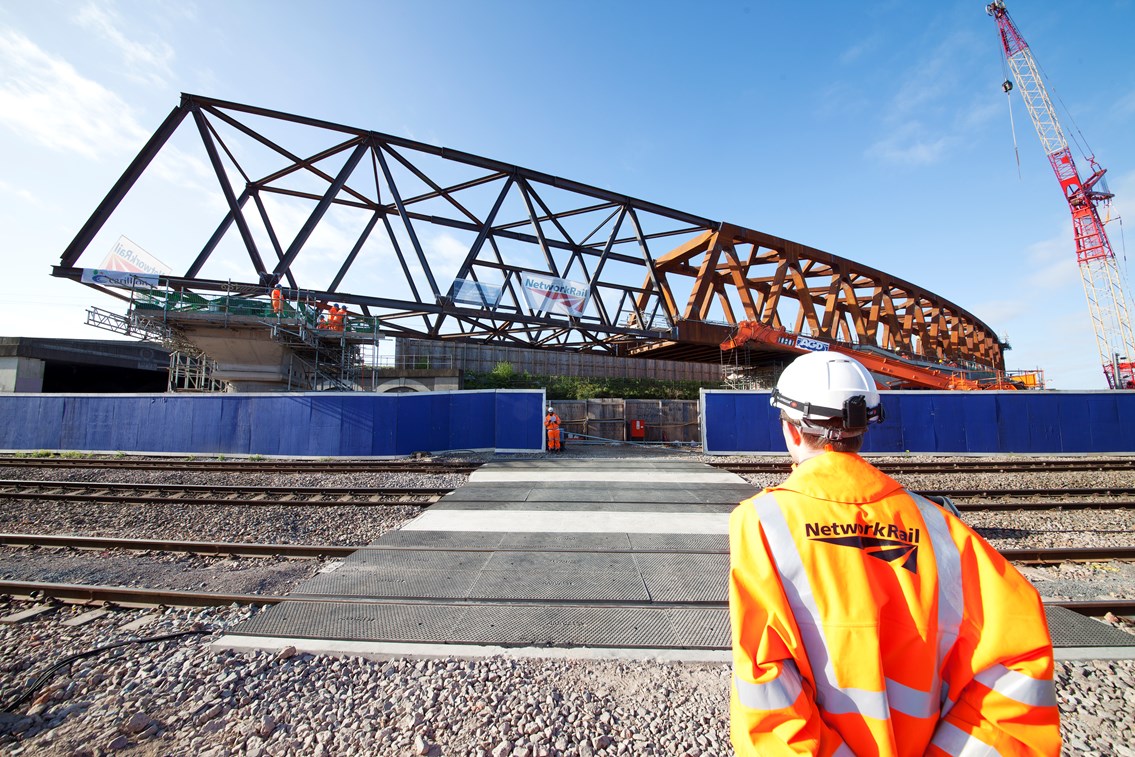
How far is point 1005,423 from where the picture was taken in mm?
15422

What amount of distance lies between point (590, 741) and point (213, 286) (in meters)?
15.8

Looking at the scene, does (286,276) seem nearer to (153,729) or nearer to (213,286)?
(213,286)

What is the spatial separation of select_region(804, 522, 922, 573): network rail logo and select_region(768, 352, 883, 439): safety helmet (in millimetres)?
284

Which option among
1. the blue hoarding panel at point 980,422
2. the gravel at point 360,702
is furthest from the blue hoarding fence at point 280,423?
the blue hoarding panel at point 980,422

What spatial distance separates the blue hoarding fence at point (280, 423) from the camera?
1462cm

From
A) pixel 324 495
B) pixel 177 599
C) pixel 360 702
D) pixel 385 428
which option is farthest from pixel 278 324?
pixel 360 702

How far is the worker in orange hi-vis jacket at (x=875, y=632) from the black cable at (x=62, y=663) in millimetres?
4548

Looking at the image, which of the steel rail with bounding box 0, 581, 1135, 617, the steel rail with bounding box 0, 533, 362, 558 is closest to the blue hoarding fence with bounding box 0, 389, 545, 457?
the steel rail with bounding box 0, 533, 362, 558

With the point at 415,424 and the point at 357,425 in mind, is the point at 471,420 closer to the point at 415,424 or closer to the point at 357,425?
the point at 415,424

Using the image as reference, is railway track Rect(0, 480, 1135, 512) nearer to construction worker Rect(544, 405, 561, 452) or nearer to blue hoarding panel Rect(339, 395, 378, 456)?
blue hoarding panel Rect(339, 395, 378, 456)

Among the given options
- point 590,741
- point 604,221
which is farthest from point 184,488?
point 604,221

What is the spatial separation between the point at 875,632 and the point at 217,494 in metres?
11.2

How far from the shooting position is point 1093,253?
4628 cm

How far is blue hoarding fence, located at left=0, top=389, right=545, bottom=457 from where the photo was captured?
48.0ft
